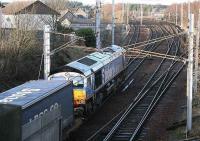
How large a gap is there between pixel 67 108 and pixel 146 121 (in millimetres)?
6400

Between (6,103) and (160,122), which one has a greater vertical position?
(6,103)

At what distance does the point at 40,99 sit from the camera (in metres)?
15.4

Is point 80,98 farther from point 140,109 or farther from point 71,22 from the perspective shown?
point 71,22

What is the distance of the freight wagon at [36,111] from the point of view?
42.7 ft

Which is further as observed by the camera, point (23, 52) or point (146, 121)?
point (23, 52)

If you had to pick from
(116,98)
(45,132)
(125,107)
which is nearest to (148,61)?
(116,98)

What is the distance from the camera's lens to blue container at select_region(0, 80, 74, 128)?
1424cm

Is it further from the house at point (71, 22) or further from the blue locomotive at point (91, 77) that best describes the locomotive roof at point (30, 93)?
the house at point (71, 22)

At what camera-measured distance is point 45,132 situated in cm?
1531

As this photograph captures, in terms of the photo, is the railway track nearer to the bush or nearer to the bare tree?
the bush

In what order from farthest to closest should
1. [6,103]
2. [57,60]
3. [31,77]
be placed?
[57,60] → [31,77] → [6,103]

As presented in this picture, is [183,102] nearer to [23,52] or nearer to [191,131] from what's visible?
[191,131]

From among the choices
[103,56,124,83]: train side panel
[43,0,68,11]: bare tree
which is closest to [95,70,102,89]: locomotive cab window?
[103,56,124,83]: train side panel

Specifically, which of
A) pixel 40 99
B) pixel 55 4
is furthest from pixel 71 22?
pixel 40 99
